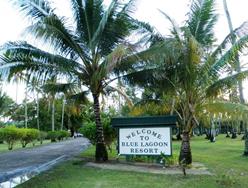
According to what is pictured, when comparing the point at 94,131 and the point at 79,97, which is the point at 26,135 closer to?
the point at 94,131

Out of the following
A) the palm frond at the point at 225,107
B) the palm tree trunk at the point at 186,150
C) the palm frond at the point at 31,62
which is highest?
the palm frond at the point at 31,62

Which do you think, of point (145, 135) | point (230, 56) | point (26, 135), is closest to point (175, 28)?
point (230, 56)

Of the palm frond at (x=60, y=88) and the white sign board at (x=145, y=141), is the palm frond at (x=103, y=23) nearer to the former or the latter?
the palm frond at (x=60, y=88)

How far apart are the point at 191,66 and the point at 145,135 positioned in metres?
3.26

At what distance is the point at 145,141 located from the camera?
1363 centimetres

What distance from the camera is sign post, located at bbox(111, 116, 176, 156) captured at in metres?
13.3

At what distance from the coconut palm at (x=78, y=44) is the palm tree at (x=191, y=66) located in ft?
4.83

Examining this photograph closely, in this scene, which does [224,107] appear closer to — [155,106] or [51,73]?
[155,106]

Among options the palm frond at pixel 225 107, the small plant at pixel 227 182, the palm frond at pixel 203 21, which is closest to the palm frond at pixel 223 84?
the palm frond at pixel 225 107

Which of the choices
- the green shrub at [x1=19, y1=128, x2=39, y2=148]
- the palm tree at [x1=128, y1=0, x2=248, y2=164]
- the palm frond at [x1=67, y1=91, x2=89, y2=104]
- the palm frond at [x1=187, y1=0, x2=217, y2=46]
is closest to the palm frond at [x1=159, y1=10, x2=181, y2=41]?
the palm tree at [x1=128, y1=0, x2=248, y2=164]

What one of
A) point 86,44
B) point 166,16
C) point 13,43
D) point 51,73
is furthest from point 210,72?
point 13,43

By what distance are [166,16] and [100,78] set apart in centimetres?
329

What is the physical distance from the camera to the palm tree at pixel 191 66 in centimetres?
1235

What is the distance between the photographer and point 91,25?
1344 cm
